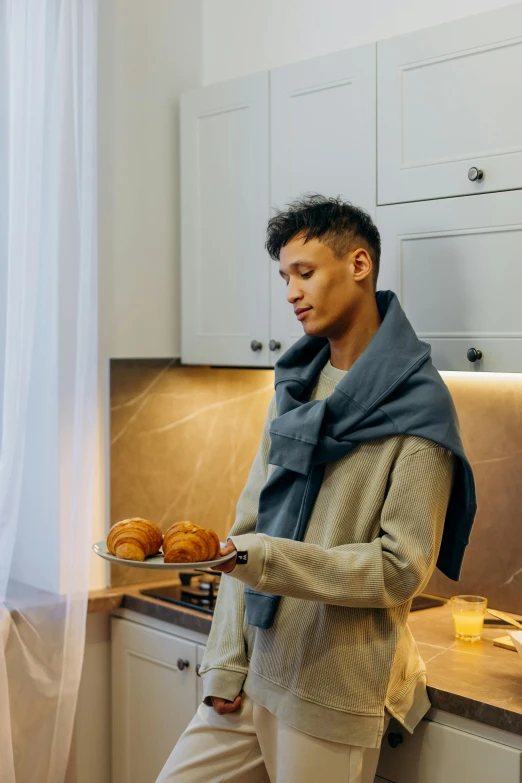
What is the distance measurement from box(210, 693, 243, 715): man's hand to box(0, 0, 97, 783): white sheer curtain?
0.62 m

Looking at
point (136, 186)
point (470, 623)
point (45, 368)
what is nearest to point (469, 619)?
point (470, 623)

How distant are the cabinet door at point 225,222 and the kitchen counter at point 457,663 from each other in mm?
675

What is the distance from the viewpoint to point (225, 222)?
8.23 feet

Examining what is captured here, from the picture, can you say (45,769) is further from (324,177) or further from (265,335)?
(324,177)

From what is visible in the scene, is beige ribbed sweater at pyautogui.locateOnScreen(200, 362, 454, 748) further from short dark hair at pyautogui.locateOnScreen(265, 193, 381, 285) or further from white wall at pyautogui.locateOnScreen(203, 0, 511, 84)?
white wall at pyautogui.locateOnScreen(203, 0, 511, 84)

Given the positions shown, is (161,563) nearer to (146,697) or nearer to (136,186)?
(146,697)

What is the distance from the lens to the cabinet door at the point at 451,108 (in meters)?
1.90

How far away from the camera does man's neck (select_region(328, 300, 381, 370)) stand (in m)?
1.83

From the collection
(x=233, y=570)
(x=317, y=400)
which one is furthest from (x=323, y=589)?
(x=317, y=400)

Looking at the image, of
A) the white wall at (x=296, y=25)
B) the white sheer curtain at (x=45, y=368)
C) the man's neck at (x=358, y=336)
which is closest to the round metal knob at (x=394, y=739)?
the man's neck at (x=358, y=336)

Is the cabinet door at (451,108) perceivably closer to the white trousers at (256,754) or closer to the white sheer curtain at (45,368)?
the white sheer curtain at (45,368)

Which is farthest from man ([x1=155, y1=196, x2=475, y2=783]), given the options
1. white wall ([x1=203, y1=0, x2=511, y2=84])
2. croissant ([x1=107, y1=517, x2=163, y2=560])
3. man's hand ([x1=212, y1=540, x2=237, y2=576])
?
white wall ([x1=203, y1=0, x2=511, y2=84])

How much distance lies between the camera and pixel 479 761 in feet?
5.60

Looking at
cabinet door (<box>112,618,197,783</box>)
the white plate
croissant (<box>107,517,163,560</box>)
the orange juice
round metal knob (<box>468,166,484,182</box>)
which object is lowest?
cabinet door (<box>112,618,197,783</box>)
